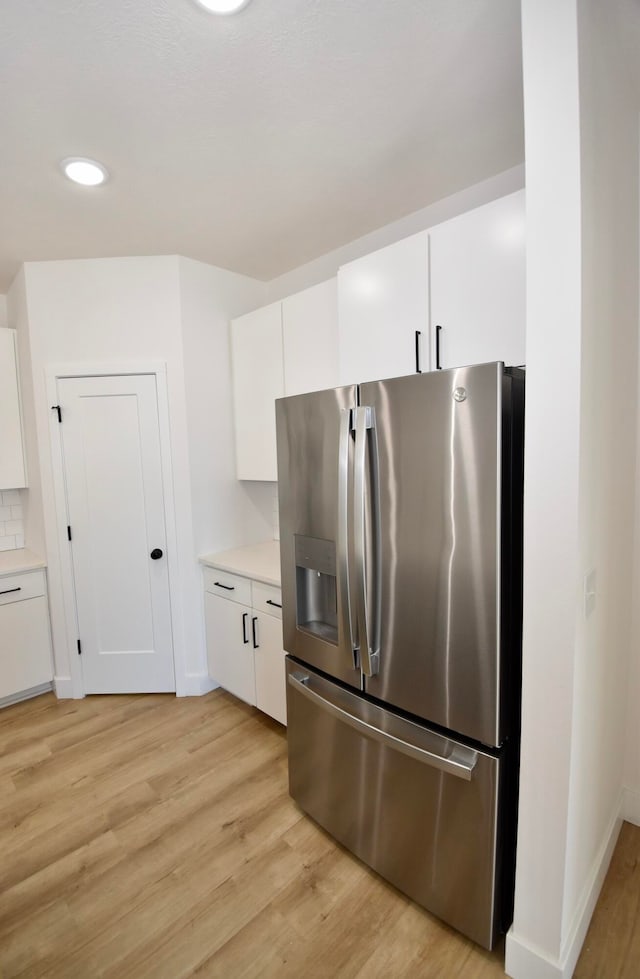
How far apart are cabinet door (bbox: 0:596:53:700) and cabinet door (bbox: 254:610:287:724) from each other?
149 cm

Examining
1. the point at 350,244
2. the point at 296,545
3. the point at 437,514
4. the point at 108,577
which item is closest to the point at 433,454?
→ the point at 437,514

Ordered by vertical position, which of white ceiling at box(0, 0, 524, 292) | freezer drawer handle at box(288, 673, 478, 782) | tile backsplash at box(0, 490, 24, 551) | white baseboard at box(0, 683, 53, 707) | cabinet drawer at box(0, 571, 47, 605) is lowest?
white baseboard at box(0, 683, 53, 707)

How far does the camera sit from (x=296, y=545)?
1.84 meters

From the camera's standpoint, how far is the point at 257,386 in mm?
2832

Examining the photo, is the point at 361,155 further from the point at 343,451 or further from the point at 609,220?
the point at 343,451

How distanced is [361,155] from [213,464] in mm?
1846

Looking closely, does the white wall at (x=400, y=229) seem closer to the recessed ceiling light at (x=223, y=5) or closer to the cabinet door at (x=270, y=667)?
the recessed ceiling light at (x=223, y=5)

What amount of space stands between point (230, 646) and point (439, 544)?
183 cm

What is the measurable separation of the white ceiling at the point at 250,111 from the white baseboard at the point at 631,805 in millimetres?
2656

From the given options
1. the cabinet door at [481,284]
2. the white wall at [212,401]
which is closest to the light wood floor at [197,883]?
the white wall at [212,401]

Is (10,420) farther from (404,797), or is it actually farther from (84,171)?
(404,797)

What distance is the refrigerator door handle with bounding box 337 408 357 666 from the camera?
60.1 inches

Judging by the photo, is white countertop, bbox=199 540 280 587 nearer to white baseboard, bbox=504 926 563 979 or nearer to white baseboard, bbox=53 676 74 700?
white baseboard, bbox=53 676 74 700

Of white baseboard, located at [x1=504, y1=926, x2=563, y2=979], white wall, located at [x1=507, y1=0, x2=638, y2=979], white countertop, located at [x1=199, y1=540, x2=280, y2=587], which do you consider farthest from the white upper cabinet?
white baseboard, located at [x1=504, y1=926, x2=563, y2=979]
